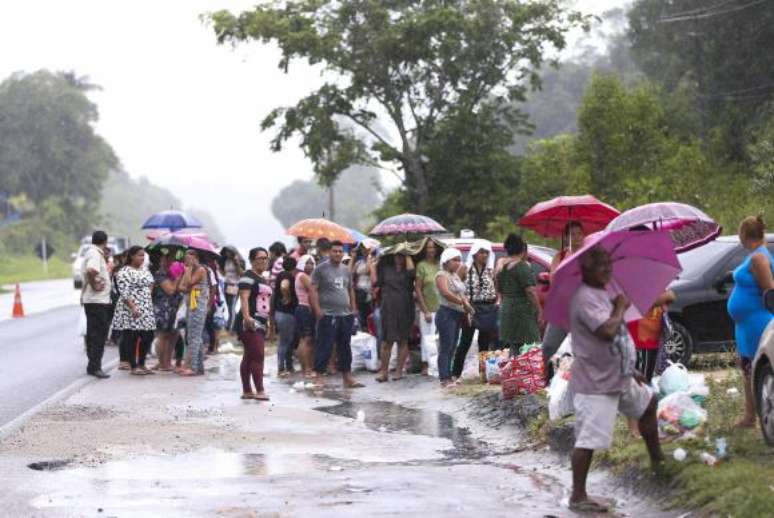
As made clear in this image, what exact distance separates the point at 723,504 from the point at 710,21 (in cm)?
3862

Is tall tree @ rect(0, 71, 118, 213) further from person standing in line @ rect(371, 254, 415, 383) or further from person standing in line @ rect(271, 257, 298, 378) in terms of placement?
person standing in line @ rect(371, 254, 415, 383)

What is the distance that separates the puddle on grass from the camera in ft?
39.2

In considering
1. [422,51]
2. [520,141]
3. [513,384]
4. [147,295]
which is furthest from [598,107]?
[520,141]

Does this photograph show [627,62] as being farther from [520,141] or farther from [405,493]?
[405,493]

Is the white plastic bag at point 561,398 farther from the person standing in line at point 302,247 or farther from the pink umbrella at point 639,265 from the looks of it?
the person standing in line at point 302,247

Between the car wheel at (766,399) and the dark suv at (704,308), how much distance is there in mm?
6281

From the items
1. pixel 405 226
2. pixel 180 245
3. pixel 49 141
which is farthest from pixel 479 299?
pixel 49 141

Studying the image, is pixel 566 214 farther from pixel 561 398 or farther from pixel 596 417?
pixel 596 417

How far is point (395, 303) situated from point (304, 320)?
1490mm

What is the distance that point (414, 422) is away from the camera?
1366 centimetres

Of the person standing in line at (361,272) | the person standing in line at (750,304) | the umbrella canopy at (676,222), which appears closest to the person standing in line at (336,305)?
the person standing in line at (361,272)

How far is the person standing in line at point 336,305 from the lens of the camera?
675 inches

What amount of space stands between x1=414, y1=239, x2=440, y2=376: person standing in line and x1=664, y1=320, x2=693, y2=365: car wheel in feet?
10.2

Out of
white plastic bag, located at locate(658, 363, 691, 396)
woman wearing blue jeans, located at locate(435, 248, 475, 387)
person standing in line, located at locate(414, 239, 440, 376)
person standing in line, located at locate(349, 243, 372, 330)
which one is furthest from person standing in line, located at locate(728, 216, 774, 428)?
person standing in line, located at locate(349, 243, 372, 330)
